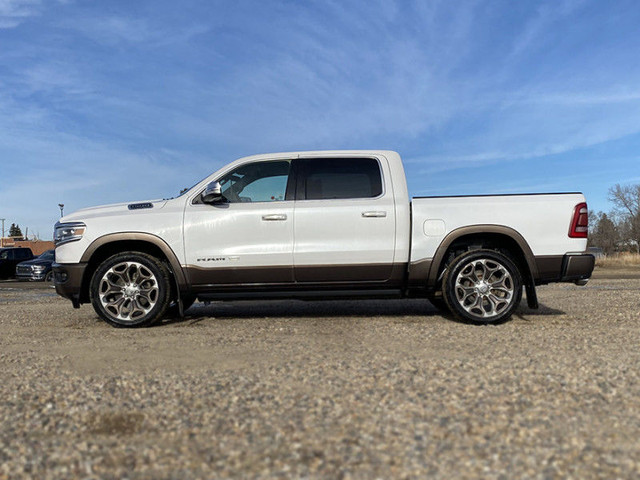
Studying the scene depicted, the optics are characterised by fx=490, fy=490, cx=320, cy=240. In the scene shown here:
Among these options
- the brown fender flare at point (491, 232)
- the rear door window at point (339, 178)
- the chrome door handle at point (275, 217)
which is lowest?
the brown fender flare at point (491, 232)

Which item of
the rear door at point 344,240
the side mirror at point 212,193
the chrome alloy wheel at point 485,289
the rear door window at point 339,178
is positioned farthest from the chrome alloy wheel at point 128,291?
the chrome alloy wheel at point 485,289

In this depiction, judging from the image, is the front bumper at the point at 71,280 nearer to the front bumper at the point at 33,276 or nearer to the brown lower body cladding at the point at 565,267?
the brown lower body cladding at the point at 565,267

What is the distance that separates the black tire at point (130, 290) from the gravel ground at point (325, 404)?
57 centimetres

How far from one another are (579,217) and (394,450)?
170 inches

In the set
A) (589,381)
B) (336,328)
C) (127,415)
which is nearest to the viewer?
(127,415)

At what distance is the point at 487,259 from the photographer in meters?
5.43

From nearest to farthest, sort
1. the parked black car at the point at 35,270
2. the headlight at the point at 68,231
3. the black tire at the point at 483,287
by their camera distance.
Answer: the black tire at the point at 483,287
the headlight at the point at 68,231
the parked black car at the point at 35,270

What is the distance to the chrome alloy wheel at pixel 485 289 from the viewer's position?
17.7 ft

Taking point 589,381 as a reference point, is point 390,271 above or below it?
above

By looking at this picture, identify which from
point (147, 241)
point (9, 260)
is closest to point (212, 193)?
point (147, 241)

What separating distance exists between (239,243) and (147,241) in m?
1.06

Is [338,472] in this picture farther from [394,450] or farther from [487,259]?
[487,259]

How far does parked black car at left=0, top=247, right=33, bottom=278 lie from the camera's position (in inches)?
831

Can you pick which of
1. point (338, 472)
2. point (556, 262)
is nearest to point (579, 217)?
point (556, 262)
